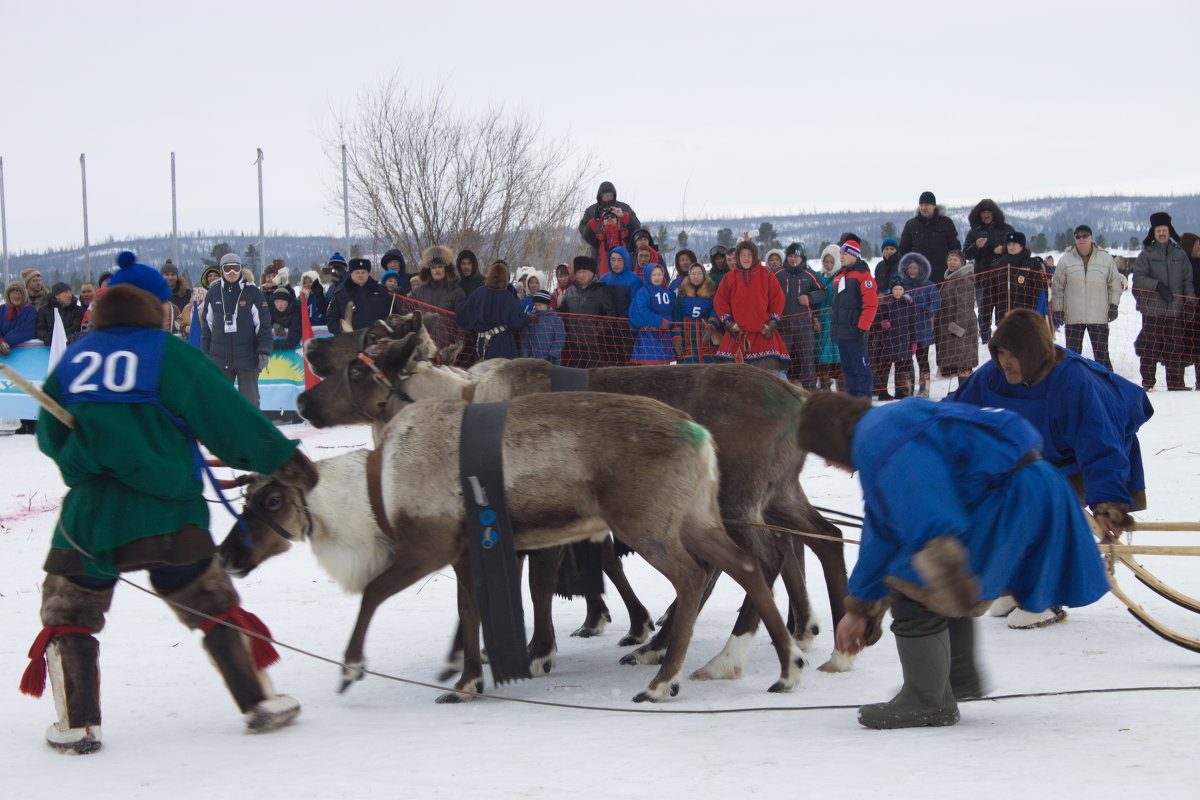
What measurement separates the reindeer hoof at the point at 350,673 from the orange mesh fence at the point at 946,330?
7070mm

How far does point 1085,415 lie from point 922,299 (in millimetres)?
7785

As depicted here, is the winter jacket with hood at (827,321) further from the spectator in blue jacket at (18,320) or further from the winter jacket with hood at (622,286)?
the spectator in blue jacket at (18,320)

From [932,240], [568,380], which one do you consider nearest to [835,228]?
[932,240]

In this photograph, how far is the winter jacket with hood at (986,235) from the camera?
13367mm

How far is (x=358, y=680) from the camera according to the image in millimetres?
5062

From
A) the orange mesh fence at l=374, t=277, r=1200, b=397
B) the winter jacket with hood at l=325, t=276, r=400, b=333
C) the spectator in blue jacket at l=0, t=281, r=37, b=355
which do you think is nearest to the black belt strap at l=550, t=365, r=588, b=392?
the orange mesh fence at l=374, t=277, r=1200, b=397

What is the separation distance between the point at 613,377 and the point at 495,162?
62.7ft

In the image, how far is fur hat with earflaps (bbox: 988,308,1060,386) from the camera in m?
5.22

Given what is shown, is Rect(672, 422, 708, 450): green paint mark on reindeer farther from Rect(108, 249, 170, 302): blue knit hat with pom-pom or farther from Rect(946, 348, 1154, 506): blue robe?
Rect(108, 249, 170, 302): blue knit hat with pom-pom

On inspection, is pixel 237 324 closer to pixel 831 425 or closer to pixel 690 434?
pixel 690 434

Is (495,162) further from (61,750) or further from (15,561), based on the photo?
(61,750)

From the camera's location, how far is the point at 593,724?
14.5 ft

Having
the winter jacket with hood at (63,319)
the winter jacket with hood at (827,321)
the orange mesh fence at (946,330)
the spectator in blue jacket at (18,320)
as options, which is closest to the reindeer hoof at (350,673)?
the orange mesh fence at (946,330)

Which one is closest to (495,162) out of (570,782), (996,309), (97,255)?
(996,309)
